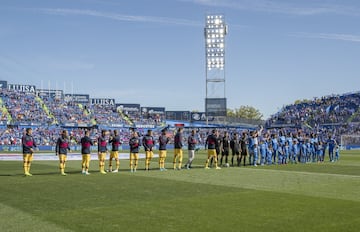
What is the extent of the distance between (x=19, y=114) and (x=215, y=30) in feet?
109

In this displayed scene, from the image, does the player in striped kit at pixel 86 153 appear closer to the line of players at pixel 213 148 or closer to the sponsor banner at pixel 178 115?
the line of players at pixel 213 148

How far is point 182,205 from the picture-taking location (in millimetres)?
10547

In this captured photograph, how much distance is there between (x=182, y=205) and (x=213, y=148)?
41.9 ft

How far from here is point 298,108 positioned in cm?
7681

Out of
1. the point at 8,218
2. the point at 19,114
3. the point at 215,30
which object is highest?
the point at 215,30

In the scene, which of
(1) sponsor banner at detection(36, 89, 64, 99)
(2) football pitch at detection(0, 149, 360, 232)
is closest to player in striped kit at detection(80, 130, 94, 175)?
(2) football pitch at detection(0, 149, 360, 232)

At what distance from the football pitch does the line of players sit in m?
4.15

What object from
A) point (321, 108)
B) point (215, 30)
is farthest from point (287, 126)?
point (215, 30)

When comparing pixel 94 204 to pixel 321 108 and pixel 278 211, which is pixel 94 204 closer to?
pixel 278 211

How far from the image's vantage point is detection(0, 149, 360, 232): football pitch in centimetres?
834

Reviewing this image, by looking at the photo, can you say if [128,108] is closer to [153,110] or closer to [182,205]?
[153,110]

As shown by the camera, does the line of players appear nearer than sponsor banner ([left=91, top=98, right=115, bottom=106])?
Yes

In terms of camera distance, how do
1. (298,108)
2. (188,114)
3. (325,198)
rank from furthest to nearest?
(188,114)
(298,108)
(325,198)

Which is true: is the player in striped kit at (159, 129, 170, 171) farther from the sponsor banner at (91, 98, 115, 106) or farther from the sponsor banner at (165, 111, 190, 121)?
the sponsor banner at (91, 98, 115, 106)
